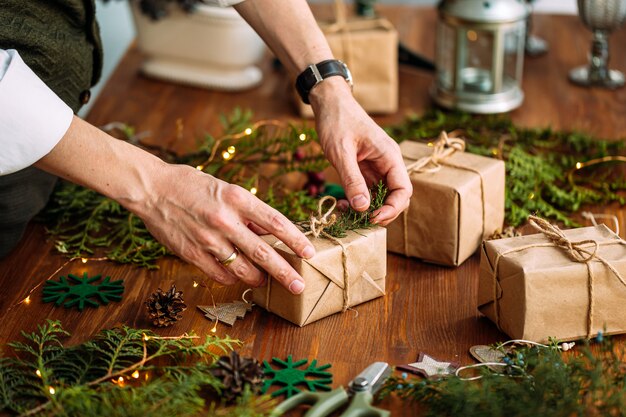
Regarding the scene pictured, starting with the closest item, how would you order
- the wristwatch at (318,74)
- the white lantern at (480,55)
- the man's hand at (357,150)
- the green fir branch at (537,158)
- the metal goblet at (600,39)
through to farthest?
1. the man's hand at (357,150)
2. the wristwatch at (318,74)
3. the green fir branch at (537,158)
4. the white lantern at (480,55)
5. the metal goblet at (600,39)

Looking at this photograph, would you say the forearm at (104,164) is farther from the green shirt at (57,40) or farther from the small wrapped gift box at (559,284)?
the small wrapped gift box at (559,284)

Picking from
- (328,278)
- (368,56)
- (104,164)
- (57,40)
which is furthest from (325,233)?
(368,56)

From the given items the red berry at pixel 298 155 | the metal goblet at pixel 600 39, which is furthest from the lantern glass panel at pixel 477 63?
the red berry at pixel 298 155

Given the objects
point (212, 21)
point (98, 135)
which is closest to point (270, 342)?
point (98, 135)

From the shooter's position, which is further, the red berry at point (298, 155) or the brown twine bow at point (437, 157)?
the red berry at point (298, 155)

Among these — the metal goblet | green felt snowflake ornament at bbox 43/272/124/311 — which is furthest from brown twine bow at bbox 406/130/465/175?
the metal goblet

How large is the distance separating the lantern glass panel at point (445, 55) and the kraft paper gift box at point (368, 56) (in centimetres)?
14

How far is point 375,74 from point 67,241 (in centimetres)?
87

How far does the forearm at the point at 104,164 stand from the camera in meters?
1.16

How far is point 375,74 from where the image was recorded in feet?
6.64

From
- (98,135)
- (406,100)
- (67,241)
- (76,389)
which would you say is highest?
(98,135)

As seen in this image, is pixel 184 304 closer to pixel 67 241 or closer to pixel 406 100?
pixel 67 241

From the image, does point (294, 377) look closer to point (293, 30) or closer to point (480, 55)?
point (293, 30)

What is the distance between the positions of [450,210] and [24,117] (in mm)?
668
